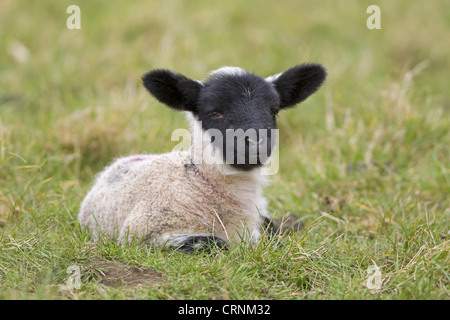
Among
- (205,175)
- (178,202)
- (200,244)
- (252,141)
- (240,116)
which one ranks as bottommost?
(200,244)

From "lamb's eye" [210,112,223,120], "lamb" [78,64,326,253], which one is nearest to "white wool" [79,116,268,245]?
"lamb" [78,64,326,253]

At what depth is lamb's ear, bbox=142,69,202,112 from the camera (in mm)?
5730

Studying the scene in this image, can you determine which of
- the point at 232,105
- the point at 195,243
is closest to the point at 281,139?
the point at 232,105

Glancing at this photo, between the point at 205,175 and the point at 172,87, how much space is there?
887 mm

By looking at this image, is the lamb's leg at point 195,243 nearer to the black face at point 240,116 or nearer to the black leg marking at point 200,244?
the black leg marking at point 200,244

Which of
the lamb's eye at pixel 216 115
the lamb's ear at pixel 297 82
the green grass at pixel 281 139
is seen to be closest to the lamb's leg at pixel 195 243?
the green grass at pixel 281 139

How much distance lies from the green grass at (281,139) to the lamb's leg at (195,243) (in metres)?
0.14

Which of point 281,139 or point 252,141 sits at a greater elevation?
point 252,141

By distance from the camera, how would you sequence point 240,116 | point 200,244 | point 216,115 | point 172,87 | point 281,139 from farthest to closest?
point 281,139 → point 172,87 → point 216,115 → point 240,116 → point 200,244

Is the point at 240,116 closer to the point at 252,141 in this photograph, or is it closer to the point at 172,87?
the point at 252,141

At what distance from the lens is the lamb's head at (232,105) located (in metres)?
5.37

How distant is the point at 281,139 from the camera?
9.50 metres

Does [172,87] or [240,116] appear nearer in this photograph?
[240,116]
